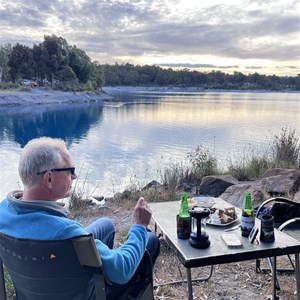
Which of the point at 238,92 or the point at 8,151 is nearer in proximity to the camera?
the point at 8,151

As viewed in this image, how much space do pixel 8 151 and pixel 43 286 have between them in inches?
397

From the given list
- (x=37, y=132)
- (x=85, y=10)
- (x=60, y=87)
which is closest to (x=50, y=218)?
(x=85, y=10)

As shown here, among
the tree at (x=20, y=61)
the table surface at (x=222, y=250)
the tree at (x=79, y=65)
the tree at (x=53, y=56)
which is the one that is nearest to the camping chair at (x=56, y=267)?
the table surface at (x=222, y=250)

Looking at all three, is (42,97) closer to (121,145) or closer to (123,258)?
(121,145)

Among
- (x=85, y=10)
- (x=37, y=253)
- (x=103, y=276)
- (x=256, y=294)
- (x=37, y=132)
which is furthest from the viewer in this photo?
(x=37, y=132)

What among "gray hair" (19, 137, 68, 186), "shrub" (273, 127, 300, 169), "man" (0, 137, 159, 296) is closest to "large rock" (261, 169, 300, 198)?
"shrub" (273, 127, 300, 169)

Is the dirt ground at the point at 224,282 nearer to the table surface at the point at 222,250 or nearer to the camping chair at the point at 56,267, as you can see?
the table surface at the point at 222,250

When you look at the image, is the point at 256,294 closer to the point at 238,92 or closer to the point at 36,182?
the point at 36,182

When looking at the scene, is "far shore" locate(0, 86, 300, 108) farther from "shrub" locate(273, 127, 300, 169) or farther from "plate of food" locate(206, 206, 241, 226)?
"plate of food" locate(206, 206, 241, 226)

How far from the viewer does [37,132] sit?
1628 cm

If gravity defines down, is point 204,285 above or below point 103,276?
below

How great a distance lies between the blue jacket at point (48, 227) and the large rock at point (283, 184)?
3.47 m

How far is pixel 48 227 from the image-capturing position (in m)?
1.20

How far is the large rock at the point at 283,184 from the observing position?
176 inches
